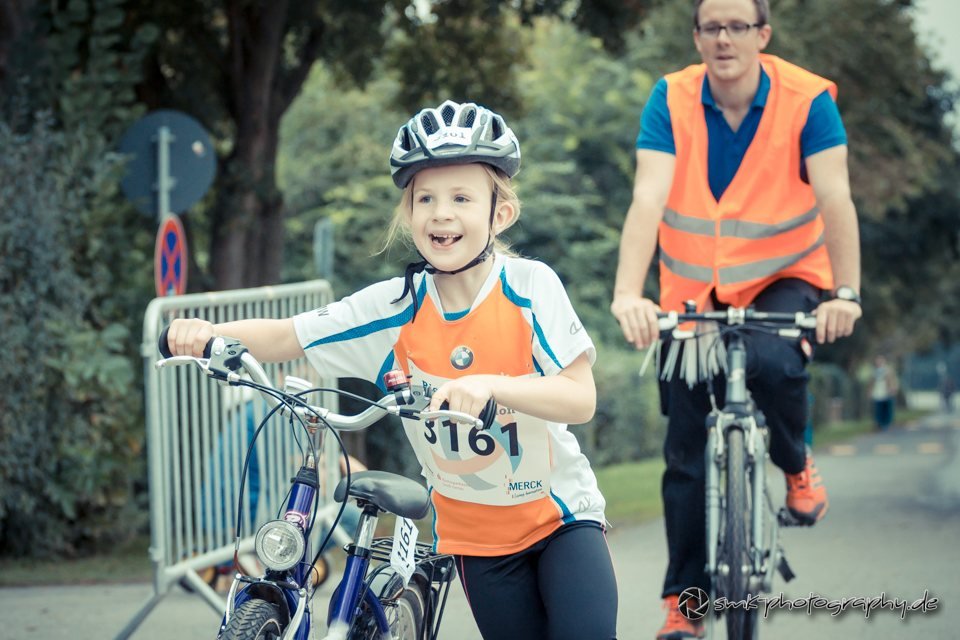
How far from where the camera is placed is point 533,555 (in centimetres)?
372

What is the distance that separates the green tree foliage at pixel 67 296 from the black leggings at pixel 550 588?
5395 millimetres

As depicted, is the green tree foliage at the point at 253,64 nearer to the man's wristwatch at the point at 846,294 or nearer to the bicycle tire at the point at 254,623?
the man's wristwatch at the point at 846,294

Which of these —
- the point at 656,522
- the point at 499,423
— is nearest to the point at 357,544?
the point at 499,423

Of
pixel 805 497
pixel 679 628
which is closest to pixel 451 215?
pixel 679 628

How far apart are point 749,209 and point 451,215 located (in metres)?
1.83

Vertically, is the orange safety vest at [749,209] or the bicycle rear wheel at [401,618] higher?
the orange safety vest at [749,209]

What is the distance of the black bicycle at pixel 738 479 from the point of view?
4.59m

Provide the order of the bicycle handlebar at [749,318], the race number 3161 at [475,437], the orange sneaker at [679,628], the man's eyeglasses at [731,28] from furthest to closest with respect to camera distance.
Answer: the orange sneaker at [679,628]
the man's eyeglasses at [731,28]
the bicycle handlebar at [749,318]
the race number 3161 at [475,437]

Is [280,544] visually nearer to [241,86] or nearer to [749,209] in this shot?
[749,209]

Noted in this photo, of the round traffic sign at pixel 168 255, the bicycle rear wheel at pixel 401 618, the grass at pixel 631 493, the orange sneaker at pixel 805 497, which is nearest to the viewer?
the bicycle rear wheel at pixel 401 618

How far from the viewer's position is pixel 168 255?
29.3 feet

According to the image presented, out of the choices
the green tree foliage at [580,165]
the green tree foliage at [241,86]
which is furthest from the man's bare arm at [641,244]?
the green tree foliage at [580,165]

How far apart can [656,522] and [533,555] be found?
703cm

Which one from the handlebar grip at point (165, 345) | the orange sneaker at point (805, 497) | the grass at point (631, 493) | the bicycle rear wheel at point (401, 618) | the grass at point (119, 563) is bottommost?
the grass at point (631, 493)
